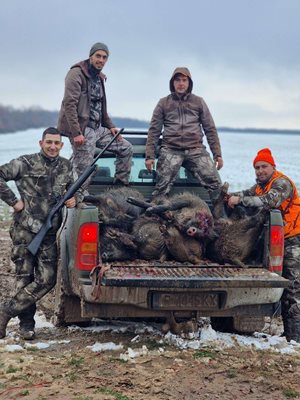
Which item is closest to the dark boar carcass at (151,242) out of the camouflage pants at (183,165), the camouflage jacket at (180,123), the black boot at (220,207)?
the black boot at (220,207)

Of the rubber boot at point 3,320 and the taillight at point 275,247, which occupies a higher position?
the taillight at point 275,247

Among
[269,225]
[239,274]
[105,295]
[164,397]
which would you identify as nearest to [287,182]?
[269,225]

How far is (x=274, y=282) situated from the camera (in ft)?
19.8

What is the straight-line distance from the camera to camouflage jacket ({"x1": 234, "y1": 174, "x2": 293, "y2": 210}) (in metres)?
6.77

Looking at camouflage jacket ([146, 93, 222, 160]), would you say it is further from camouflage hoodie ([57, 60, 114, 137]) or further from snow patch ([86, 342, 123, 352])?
snow patch ([86, 342, 123, 352])

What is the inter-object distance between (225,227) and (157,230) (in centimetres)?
63

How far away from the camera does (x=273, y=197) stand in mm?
6867

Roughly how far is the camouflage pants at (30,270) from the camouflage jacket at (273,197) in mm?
1869

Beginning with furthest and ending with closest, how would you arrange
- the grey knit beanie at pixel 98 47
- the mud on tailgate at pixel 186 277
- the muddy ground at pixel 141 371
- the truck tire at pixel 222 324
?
the grey knit beanie at pixel 98 47, the truck tire at pixel 222 324, the mud on tailgate at pixel 186 277, the muddy ground at pixel 141 371

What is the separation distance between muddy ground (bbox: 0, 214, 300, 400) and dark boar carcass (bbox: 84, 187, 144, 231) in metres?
1.04

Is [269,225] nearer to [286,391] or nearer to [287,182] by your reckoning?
[287,182]

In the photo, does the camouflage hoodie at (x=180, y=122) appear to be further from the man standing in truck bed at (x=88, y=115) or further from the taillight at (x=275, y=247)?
the taillight at (x=275, y=247)

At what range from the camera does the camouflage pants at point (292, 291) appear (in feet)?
23.3

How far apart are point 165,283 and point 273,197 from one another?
1627 millimetres
